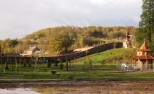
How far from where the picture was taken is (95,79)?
210 ft

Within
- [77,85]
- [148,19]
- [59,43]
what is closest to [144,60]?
[148,19]

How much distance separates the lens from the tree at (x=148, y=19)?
108250 mm

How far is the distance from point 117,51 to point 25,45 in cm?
6751

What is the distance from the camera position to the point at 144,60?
3607 inches

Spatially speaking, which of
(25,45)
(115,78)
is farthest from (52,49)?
(115,78)

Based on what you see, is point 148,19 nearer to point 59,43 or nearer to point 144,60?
point 144,60

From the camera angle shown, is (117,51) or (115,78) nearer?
(115,78)

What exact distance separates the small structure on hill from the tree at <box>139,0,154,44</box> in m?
14.0

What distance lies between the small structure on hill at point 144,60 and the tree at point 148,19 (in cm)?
1398

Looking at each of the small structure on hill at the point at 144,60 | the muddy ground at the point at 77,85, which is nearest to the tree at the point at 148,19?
the small structure on hill at the point at 144,60

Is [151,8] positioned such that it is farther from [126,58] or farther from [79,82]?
[79,82]

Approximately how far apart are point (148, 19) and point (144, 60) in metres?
20.2

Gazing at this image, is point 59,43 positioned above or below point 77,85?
above

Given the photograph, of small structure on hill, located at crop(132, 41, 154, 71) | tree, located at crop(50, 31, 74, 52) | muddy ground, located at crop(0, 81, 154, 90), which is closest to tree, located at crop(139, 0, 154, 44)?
small structure on hill, located at crop(132, 41, 154, 71)
